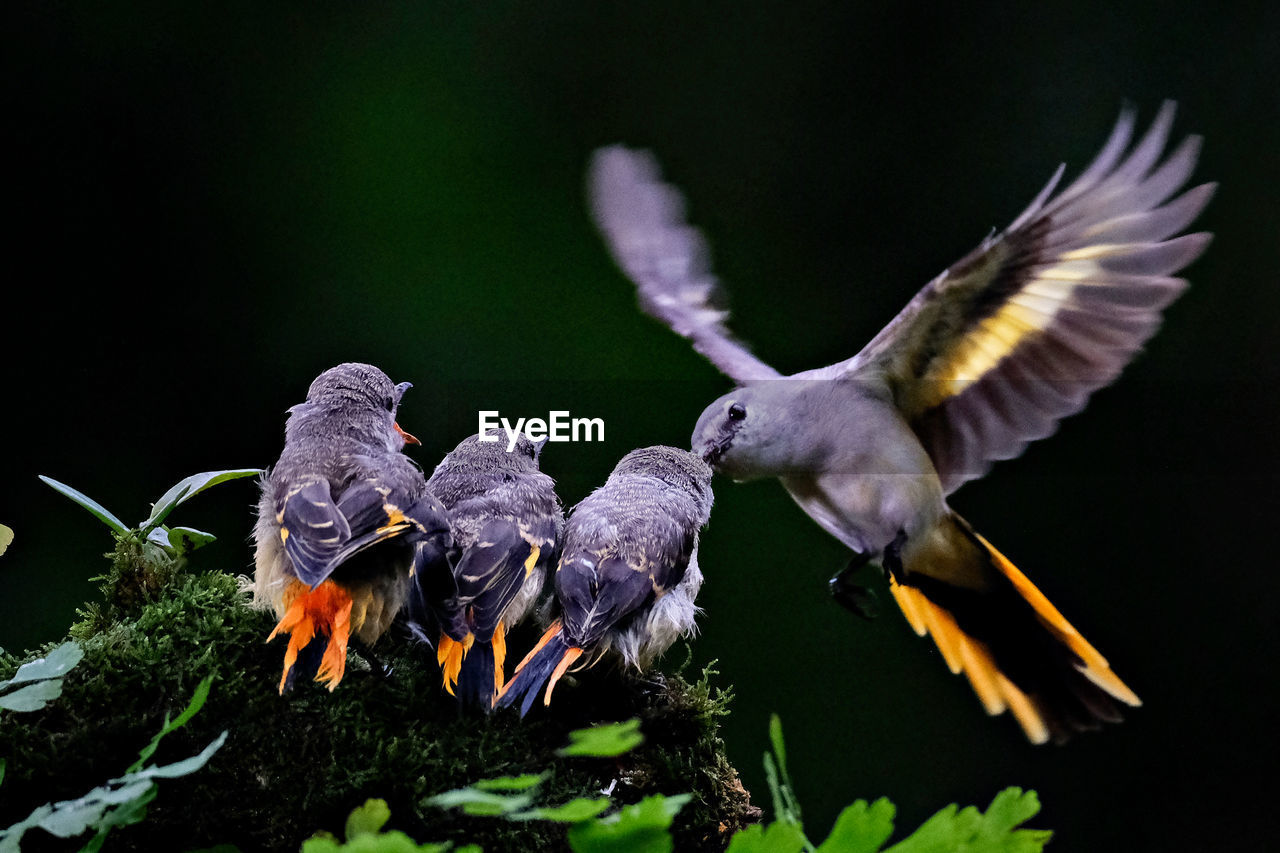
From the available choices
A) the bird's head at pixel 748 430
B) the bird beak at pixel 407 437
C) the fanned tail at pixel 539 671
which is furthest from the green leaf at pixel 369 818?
the bird beak at pixel 407 437

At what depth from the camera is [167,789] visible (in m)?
1.37

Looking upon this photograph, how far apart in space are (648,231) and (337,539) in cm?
78

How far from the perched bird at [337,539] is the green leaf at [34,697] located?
294mm

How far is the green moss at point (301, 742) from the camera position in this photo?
54.2 inches

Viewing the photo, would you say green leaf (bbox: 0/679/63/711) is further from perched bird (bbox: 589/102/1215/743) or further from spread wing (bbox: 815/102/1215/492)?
spread wing (bbox: 815/102/1215/492)

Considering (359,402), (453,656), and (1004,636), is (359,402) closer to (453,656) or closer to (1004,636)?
(453,656)

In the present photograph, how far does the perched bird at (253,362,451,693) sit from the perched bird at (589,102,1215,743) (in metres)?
0.49

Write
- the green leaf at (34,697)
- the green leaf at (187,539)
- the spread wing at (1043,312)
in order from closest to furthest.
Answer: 1. the green leaf at (34,697)
2. the spread wing at (1043,312)
3. the green leaf at (187,539)

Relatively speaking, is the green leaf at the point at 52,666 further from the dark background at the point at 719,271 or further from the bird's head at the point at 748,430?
the bird's head at the point at 748,430

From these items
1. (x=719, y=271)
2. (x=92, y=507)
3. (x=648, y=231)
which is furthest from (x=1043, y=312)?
(x=92, y=507)

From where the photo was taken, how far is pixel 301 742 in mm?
1434

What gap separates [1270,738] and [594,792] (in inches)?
56.3

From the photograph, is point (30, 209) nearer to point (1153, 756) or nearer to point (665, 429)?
point (665, 429)

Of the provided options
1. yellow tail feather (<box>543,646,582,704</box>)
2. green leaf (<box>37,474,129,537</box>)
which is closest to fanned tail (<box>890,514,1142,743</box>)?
yellow tail feather (<box>543,646,582,704</box>)
